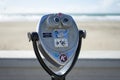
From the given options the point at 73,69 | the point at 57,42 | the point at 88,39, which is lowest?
the point at 88,39

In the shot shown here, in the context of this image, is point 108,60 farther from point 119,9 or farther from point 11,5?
point 11,5

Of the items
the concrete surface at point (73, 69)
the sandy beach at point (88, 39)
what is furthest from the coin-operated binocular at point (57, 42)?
the sandy beach at point (88, 39)

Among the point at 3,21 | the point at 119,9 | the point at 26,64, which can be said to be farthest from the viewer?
the point at 3,21

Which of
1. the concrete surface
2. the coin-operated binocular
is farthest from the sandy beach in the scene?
the coin-operated binocular

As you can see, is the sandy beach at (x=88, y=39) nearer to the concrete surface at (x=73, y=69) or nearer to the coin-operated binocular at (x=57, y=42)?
the concrete surface at (x=73, y=69)

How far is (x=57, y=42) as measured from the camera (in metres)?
1.62

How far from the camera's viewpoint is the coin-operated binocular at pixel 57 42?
63.3 inches

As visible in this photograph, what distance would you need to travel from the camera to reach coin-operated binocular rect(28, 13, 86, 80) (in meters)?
1.61

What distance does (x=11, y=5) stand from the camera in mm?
3381

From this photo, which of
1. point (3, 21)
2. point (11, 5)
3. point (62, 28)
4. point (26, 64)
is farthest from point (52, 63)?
point (3, 21)

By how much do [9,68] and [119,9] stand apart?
139cm

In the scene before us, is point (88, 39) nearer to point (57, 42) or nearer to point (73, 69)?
point (73, 69)

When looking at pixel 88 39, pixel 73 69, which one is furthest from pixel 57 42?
pixel 88 39

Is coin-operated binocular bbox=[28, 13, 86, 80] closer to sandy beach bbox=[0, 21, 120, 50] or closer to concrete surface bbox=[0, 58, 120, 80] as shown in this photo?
concrete surface bbox=[0, 58, 120, 80]
